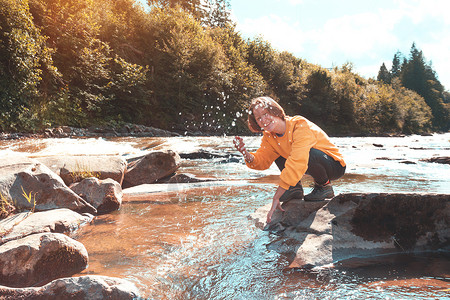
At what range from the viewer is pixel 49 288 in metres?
1.56

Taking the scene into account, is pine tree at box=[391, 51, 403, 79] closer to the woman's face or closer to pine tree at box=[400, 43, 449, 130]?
pine tree at box=[400, 43, 449, 130]

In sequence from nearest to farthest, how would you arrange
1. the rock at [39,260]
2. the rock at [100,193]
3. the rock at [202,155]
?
the rock at [39,260]
the rock at [100,193]
the rock at [202,155]

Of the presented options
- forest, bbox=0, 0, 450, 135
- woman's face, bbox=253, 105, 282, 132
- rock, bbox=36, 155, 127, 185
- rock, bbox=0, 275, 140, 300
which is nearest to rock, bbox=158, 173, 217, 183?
rock, bbox=36, 155, 127, 185

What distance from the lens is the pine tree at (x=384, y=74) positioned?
89438 millimetres

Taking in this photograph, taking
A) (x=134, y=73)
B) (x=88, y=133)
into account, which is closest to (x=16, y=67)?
(x=88, y=133)

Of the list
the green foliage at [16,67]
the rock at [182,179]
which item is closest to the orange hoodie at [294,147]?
the rock at [182,179]

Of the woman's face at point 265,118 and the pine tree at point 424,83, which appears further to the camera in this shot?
the pine tree at point 424,83

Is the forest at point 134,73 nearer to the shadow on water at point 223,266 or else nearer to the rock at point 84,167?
the rock at point 84,167

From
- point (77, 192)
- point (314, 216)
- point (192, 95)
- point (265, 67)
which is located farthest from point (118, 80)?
point (265, 67)

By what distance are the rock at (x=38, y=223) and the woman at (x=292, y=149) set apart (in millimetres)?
1965

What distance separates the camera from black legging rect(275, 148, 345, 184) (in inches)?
111

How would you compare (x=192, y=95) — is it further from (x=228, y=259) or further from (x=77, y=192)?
(x=228, y=259)

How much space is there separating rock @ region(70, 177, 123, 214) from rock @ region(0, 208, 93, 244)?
438 mm

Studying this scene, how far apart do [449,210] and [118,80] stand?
20818 mm
